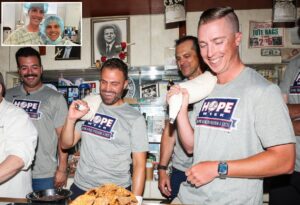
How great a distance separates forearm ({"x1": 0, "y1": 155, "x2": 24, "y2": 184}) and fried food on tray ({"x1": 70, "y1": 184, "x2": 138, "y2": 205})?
582 mm

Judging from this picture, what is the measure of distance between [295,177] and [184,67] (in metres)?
0.97

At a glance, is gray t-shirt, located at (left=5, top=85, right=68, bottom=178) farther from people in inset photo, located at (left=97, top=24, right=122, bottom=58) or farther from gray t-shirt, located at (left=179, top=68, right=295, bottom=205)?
A: gray t-shirt, located at (left=179, top=68, right=295, bottom=205)

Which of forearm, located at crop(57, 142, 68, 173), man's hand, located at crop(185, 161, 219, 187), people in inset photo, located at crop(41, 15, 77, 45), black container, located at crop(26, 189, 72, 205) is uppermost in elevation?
people in inset photo, located at crop(41, 15, 77, 45)

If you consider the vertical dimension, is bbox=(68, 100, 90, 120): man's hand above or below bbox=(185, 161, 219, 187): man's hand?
above

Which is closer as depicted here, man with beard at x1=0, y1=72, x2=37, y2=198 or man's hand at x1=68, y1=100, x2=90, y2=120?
man with beard at x1=0, y1=72, x2=37, y2=198

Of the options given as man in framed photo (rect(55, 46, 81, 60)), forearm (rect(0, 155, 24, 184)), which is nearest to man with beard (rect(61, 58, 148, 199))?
forearm (rect(0, 155, 24, 184))

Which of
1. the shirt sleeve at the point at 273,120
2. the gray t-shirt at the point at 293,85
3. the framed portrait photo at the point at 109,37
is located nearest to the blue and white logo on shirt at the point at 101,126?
the shirt sleeve at the point at 273,120

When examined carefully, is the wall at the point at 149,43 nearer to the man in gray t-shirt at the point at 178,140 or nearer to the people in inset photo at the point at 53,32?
the man in gray t-shirt at the point at 178,140

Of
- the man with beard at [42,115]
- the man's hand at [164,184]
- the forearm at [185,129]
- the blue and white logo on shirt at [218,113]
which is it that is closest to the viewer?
the blue and white logo on shirt at [218,113]

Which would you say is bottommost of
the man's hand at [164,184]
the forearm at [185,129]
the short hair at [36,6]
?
the man's hand at [164,184]

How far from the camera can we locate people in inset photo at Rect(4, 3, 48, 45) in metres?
1.46

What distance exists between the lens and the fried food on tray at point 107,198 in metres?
1.03

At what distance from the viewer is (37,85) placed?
238cm

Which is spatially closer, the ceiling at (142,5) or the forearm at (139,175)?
the forearm at (139,175)
